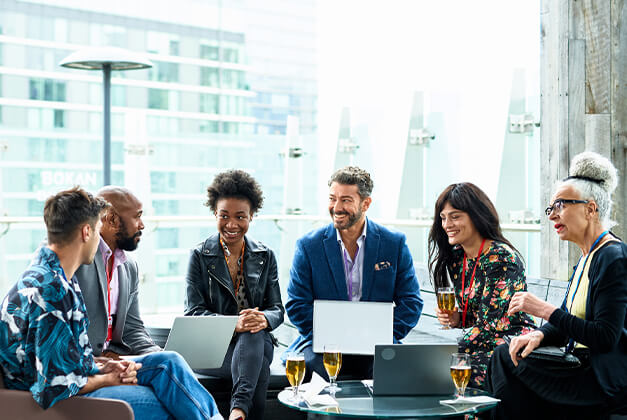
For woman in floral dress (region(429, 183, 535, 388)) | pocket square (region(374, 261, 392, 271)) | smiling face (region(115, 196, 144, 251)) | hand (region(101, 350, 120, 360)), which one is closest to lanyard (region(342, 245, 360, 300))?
pocket square (region(374, 261, 392, 271))

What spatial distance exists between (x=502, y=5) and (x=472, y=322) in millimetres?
2828

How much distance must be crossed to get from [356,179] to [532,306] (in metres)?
1.10

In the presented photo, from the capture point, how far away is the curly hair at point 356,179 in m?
3.32

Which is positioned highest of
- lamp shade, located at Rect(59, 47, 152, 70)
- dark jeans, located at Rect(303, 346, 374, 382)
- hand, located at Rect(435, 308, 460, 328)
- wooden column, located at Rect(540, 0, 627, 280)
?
lamp shade, located at Rect(59, 47, 152, 70)

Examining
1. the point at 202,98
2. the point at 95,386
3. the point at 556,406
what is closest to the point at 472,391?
the point at 556,406

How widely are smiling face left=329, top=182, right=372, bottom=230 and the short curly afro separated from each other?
0.39 metres

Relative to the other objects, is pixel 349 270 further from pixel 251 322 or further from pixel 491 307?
pixel 491 307

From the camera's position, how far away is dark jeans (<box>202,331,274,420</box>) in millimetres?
2869

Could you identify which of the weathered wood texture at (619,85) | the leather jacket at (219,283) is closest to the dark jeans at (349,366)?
the leather jacket at (219,283)

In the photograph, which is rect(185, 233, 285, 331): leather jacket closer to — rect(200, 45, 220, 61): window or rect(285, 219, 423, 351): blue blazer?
rect(285, 219, 423, 351): blue blazer

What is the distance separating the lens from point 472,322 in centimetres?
A: 303

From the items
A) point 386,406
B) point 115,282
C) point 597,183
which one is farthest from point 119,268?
point 597,183

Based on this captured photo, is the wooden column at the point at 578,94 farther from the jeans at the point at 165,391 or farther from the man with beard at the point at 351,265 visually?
the jeans at the point at 165,391

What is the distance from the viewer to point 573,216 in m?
2.61
